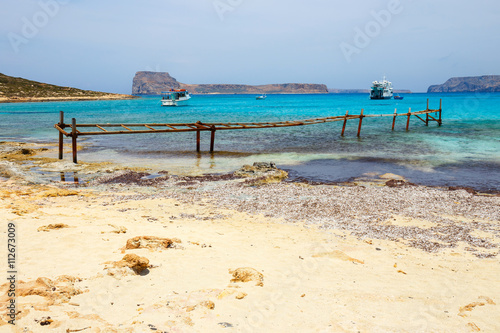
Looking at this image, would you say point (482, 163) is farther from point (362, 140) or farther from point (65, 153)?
point (65, 153)

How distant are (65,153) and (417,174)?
19.5m

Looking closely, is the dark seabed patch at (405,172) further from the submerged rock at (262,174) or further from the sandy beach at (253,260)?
the sandy beach at (253,260)

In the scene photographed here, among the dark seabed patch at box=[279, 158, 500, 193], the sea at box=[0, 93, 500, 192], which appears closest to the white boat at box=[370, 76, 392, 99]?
the sea at box=[0, 93, 500, 192]

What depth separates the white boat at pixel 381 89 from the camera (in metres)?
119

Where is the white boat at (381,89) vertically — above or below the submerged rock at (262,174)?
above

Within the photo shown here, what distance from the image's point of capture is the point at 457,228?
8.96 metres

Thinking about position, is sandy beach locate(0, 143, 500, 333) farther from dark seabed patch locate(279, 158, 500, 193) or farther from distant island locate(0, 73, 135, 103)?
distant island locate(0, 73, 135, 103)

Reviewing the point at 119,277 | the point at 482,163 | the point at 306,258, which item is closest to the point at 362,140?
the point at 482,163

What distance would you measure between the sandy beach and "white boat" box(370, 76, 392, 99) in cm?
11537

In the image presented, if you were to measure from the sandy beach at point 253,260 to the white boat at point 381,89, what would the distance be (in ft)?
379

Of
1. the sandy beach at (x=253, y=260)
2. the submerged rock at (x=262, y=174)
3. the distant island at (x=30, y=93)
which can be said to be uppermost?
the distant island at (x=30, y=93)

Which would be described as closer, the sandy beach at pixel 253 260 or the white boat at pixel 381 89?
the sandy beach at pixel 253 260

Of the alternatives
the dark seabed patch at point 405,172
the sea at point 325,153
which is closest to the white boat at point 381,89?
the sea at point 325,153

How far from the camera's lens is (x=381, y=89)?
119 meters
